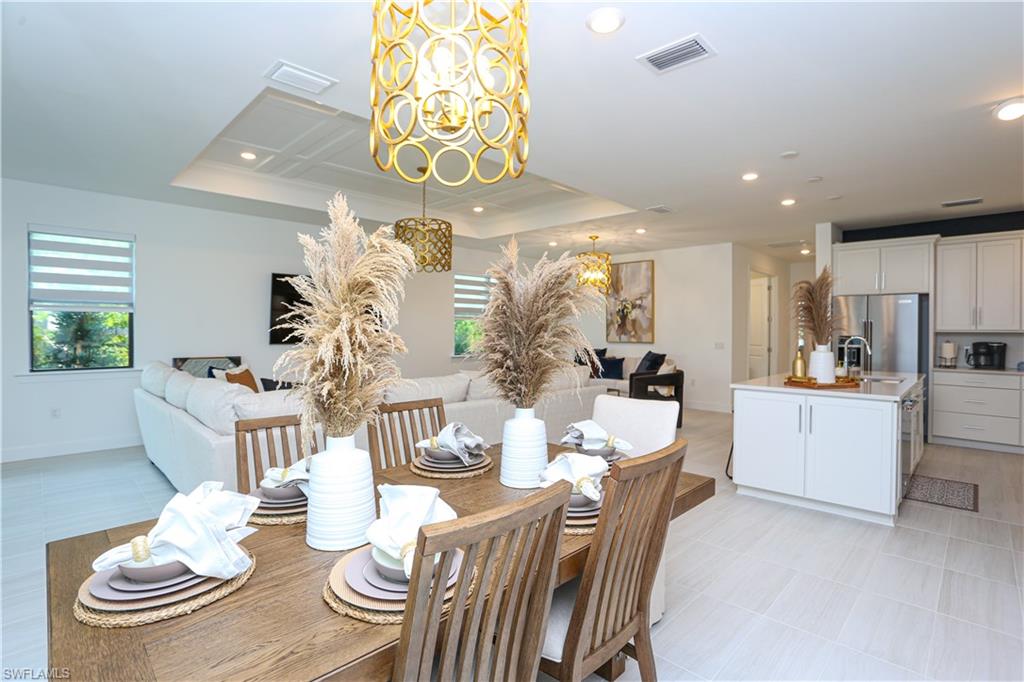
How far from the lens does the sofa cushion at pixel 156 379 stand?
4.09m

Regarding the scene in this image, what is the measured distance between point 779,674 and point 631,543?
1115 millimetres

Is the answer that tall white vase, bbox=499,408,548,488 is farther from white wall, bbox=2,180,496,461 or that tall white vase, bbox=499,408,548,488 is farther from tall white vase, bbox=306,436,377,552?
white wall, bbox=2,180,496,461

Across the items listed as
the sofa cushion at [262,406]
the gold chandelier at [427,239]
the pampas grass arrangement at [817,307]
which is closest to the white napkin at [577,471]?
the sofa cushion at [262,406]

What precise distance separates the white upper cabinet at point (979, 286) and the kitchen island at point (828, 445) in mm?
2454

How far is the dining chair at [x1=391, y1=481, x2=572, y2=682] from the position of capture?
31.4 inches

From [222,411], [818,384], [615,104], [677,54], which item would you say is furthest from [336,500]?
[818,384]

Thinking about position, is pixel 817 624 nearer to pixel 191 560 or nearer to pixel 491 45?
pixel 191 560

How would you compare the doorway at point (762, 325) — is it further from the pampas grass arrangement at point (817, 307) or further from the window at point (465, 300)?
the pampas grass arrangement at point (817, 307)

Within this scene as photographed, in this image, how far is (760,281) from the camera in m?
9.28

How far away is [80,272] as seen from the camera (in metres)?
5.12

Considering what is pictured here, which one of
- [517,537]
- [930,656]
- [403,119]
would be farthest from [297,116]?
[930,656]

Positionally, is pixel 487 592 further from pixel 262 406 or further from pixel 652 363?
pixel 652 363

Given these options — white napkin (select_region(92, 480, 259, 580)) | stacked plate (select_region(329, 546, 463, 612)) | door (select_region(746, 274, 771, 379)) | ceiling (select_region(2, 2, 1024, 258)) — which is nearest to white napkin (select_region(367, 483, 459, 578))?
stacked plate (select_region(329, 546, 463, 612))

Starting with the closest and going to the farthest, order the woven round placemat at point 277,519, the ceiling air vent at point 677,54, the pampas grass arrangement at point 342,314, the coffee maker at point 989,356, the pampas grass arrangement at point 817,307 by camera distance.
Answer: the pampas grass arrangement at point 342,314 → the woven round placemat at point 277,519 → the ceiling air vent at point 677,54 → the pampas grass arrangement at point 817,307 → the coffee maker at point 989,356
